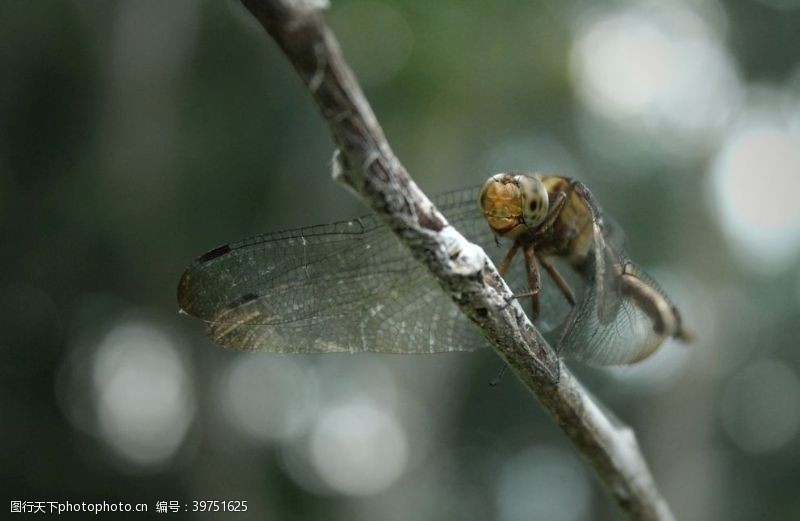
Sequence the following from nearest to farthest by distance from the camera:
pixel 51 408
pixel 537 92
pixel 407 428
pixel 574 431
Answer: pixel 574 431
pixel 51 408
pixel 407 428
pixel 537 92

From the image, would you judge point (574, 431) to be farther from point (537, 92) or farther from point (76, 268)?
point (537, 92)

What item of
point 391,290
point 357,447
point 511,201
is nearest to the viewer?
point 511,201

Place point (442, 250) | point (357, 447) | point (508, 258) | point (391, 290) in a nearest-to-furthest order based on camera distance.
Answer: point (442, 250) < point (391, 290) < point (508, 258) < point (357, 447)

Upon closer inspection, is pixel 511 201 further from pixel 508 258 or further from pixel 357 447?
pixel 357 447

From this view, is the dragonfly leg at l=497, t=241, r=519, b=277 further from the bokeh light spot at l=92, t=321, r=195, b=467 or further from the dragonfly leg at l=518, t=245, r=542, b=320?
the bokeh light spot at l=92, t=321, r=195, b=467

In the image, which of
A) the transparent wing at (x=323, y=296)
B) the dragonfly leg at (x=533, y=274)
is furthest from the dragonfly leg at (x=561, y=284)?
the transparent wing at (x=323, y=296)

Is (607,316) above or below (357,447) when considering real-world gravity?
above

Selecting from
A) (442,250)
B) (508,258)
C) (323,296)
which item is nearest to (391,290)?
(323,296)

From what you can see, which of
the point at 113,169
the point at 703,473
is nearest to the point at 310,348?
the point at 113,169
